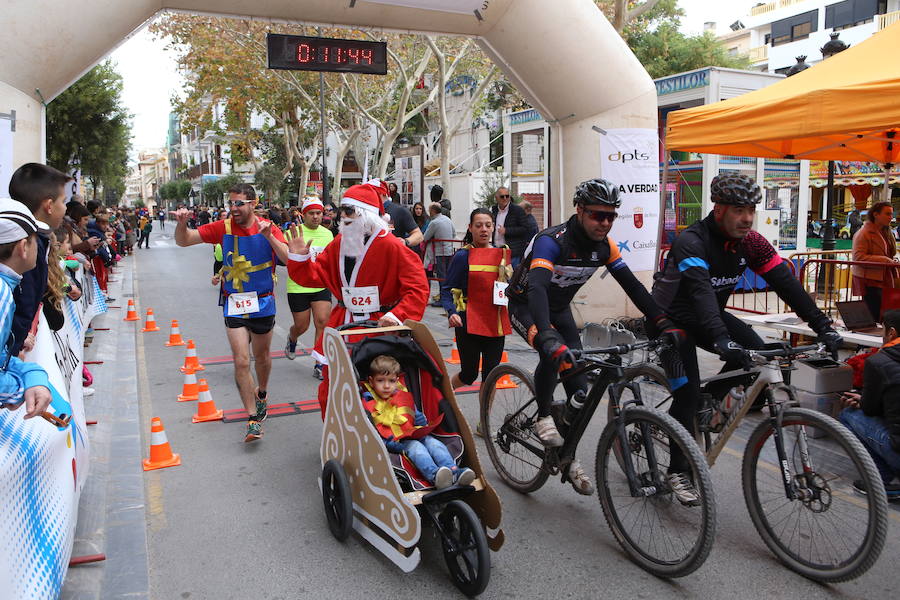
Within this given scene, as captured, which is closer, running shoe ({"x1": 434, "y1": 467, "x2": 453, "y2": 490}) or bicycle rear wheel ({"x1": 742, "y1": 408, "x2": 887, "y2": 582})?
bicycle rear wheel ({"x1": 742, "y1": 408, "x2": 887, "y2": 582})

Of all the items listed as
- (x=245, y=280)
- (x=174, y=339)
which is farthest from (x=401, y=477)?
(x=174, y=339)

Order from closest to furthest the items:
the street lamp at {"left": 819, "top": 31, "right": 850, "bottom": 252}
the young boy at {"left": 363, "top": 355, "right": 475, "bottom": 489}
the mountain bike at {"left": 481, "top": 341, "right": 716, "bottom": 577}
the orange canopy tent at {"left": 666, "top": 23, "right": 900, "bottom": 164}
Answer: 1. the mountain bike at {"left": 481, "top": 341, "right": 716, "bottom": 577}
2. the young boy at {"left": 363, "top": 355, "right": 475, "bottom": 489}
3. the orange canopy tent at {"left": 666, "top": 23, "right": 900, "bottom": 164}
4. the street lamp at {"left": 819, "top": 31, "right": 850, "bottom": 252}

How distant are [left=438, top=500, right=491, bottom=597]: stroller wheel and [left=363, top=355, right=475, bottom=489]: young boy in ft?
0.69

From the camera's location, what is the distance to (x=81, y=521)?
14.4ft

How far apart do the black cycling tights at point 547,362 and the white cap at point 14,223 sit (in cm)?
249

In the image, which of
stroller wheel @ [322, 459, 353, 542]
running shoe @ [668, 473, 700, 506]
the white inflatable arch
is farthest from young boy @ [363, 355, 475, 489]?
the white inflatable arch

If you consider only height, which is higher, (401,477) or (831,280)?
(831,280)

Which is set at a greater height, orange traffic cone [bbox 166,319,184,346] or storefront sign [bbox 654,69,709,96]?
storefront sign [bbox 654,69,709,96]

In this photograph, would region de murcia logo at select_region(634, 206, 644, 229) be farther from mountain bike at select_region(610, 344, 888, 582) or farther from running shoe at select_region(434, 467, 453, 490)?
running shoe at select_region(434, 467, 453, 490)

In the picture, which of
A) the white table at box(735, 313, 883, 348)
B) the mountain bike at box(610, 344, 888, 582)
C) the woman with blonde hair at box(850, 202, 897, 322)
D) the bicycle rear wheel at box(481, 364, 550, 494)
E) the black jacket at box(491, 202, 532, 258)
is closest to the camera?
the mountain bike at box(610, 344, 888, 582)

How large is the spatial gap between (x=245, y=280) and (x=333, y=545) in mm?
2461

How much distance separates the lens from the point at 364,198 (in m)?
4.94

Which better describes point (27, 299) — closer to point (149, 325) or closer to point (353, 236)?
point (353, 236)

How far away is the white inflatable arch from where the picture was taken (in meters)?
7.27
